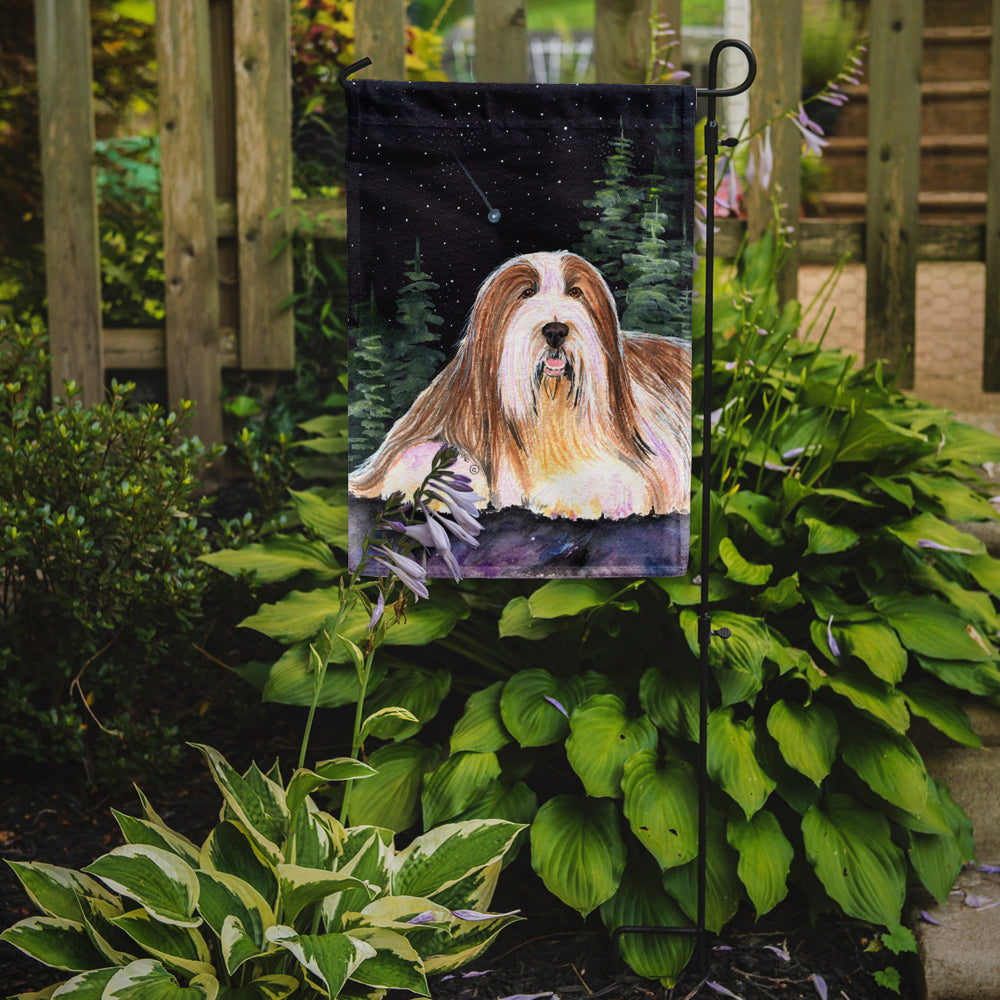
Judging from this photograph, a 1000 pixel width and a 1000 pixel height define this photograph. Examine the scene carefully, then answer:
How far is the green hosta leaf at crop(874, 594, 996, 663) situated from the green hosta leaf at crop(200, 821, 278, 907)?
1.35 m

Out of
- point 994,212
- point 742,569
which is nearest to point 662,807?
point 742,569

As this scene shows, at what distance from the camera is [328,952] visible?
145 centimetres

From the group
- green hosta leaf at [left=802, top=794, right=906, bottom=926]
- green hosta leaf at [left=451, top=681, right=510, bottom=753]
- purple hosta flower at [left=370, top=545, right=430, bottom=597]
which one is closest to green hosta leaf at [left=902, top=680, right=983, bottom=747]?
green hosta leaf at [left=802, top=794, right=906, bottom=926]

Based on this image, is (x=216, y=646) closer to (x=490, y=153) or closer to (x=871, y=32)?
(x=490, y=153)

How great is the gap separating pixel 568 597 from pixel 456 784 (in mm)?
423

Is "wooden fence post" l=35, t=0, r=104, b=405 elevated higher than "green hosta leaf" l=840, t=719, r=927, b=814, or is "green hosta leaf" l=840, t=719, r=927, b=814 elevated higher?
"wooden fence post" l=35, t=0, r=104, b=405

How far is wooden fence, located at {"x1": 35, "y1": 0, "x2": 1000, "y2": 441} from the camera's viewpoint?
3.19m

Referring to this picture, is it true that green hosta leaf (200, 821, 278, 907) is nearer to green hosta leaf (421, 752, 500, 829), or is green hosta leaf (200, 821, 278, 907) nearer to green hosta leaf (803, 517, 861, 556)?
green hosta leaf (421, 752, 500, 829)

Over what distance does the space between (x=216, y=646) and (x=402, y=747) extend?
2.31ft

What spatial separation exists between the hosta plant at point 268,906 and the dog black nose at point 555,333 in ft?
2.69

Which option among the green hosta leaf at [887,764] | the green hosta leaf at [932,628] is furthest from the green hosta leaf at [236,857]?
the green hosta leaf at [932,628]

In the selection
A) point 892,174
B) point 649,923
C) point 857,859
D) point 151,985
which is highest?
point 892,174

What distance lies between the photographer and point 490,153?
5.94 ft

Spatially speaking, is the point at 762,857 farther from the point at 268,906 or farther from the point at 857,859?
the point at 268,906
